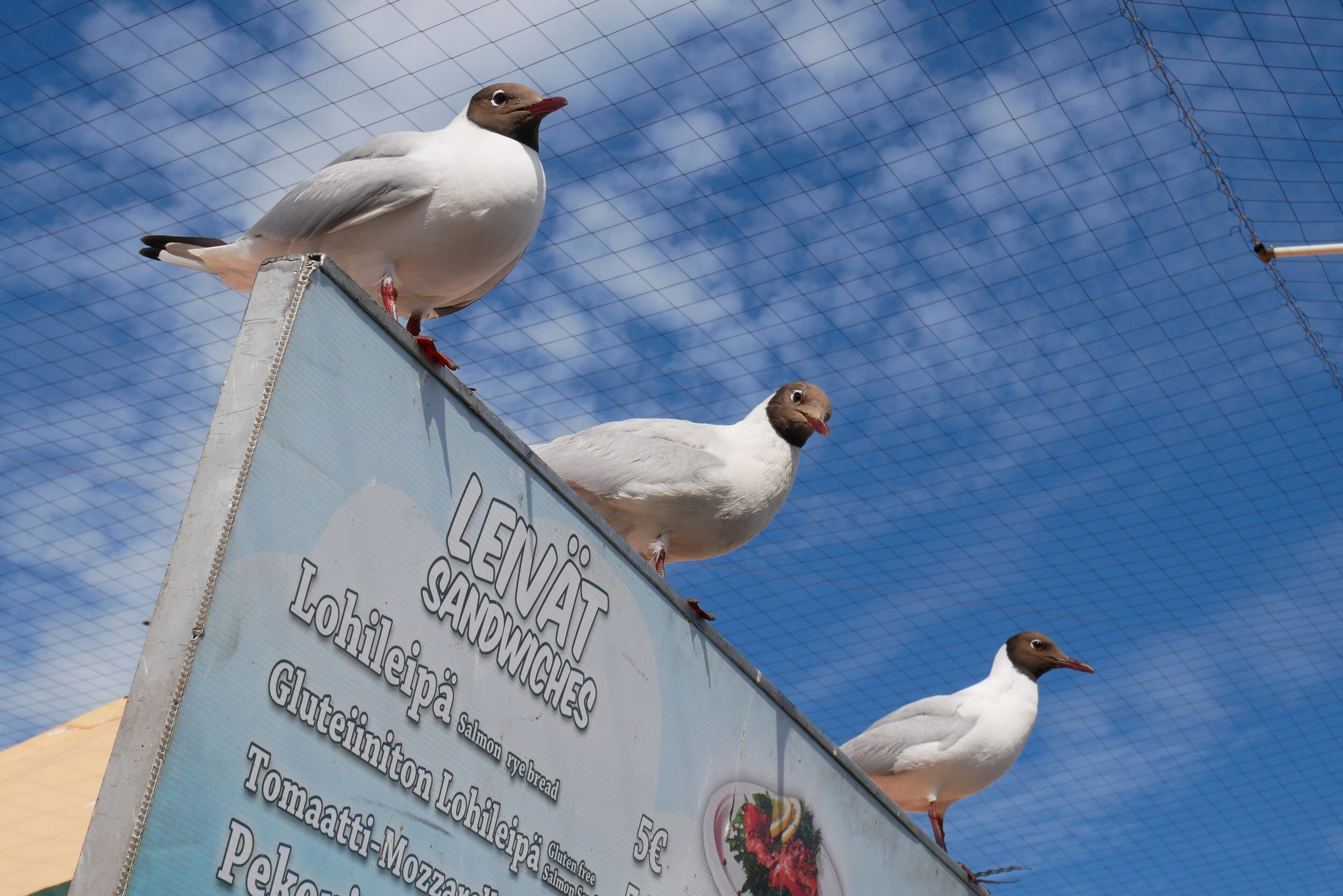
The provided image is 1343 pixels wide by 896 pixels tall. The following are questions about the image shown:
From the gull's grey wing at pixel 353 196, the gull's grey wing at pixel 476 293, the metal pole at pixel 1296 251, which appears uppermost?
the metal pole at pixel 1296 251

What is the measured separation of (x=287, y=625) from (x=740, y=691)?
1.23m

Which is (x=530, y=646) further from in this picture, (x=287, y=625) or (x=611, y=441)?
(x=611, y=441)

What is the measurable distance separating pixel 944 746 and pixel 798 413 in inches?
60.8

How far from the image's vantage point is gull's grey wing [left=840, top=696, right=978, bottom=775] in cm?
398

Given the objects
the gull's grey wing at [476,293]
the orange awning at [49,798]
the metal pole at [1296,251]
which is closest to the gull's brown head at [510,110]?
the gull's grey wing at [476,293]

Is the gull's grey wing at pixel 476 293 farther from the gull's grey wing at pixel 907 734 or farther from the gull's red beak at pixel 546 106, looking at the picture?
the gull's grey wing at pixel 907 734

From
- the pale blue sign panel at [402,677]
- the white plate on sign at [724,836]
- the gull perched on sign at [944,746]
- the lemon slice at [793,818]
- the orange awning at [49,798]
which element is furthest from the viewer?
the orange awning at [49,798]

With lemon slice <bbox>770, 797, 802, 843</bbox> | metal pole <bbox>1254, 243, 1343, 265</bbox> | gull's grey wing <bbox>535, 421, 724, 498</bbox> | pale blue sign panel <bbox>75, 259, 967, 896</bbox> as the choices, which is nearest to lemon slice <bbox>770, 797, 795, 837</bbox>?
lemon slice <bbox>770, 797, 802, 843</bbox>

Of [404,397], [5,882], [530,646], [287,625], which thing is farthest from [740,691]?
[5,882]

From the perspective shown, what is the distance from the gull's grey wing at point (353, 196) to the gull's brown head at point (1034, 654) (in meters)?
3.00

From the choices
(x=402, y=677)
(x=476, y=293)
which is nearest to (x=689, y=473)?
(x=476, y=293)

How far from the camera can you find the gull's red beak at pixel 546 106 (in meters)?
2.41

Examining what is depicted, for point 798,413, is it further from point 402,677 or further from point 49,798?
point 49,798

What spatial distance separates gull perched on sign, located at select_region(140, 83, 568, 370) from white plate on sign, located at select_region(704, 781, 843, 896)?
1009mm
